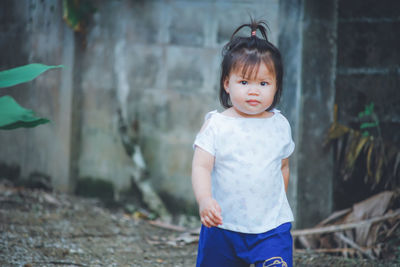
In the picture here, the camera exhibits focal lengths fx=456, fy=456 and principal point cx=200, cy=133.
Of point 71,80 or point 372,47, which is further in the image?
point 71,80

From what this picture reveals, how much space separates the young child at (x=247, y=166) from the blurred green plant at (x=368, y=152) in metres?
1.56

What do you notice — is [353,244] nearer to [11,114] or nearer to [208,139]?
[208,139]

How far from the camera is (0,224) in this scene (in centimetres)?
296

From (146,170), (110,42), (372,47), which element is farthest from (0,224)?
(372,47)

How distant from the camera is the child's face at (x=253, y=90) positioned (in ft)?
5.77

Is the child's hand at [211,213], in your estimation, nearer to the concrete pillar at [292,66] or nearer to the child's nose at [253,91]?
the child's nose at [253,91]

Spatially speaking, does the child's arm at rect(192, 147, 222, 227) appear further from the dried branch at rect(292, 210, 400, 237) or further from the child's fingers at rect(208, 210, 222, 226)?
the dried branch at rect(292, 210, 400, 237)

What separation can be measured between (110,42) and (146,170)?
3.62ft

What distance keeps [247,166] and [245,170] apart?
2 cm

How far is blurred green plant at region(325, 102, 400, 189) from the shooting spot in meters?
3.17

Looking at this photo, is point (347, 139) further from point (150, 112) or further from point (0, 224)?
point (0, 224)

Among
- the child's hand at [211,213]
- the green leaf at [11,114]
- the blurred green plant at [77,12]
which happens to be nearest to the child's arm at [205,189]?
the child's hand at [211,213]

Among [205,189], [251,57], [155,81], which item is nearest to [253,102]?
[251,57]

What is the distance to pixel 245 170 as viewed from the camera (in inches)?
70.2
